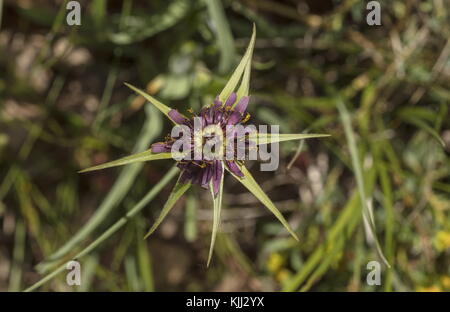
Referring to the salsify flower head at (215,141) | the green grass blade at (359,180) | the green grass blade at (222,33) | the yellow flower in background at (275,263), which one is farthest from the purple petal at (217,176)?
the yellow flower in background at (275,263)

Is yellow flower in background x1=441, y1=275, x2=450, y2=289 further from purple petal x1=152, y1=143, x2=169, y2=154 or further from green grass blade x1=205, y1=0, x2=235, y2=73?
purple petal x1=152, y1=143, x2=169, y2=154

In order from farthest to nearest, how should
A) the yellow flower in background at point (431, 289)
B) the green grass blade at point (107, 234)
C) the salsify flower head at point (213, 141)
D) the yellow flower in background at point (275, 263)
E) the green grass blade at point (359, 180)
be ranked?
the yellow flower in background at point (275, 263)
the yellow flower in background at point (431, 289)
the green grass blade at point (359, 180)
the green grass blade at point (107, 234)
the salsify flower head at point (213, 141)

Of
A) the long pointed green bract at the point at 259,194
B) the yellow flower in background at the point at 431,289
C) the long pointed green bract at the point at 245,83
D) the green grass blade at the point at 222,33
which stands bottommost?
the yellow flower in background at the point at 431,289

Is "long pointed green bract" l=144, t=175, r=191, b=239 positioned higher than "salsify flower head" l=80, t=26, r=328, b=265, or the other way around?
"salsify flower head" l=80, t=26, r=328, b=265

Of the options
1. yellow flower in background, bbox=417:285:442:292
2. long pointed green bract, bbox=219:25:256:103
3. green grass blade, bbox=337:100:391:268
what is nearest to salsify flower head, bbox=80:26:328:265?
long pointed green bract, bbox=219:25:256:103

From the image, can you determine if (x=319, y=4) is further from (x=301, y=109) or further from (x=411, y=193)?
(x=411, y=193)

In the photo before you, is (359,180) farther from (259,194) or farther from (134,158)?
(134,158)

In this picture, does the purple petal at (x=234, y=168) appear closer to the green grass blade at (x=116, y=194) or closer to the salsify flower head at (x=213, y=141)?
the salsify flower head at (x=213, y=141)
